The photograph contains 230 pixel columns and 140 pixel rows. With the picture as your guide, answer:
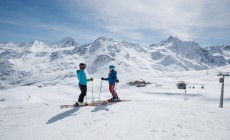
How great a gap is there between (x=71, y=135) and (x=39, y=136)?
46.9 inches

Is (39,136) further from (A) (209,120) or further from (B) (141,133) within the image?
(A) (209,120)

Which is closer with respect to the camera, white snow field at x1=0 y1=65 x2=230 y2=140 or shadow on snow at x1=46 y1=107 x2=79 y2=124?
white snow field at x1=0 y1=65 x2=230 y2=140

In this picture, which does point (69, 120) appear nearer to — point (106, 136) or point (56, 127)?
point (56, 127)

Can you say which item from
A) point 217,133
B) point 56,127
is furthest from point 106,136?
point 217,133

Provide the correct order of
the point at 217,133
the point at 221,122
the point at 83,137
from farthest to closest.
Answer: the point at 221,122, the point at 83,137, the point at 217,133

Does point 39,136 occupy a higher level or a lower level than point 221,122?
lower

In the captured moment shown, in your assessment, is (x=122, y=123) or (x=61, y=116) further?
(x=61, y=116)

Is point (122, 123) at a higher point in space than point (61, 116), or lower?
higher

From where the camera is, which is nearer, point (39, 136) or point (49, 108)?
point (39, 136)

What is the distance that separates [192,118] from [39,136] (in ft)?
19.0

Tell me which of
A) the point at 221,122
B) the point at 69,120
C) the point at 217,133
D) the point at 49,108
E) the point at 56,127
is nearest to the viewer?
the point at 217,133

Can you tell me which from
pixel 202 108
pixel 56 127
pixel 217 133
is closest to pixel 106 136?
pixel 56 127

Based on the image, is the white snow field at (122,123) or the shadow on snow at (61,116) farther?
the shadow on snow at (61,116)

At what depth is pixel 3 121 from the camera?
422 inches
